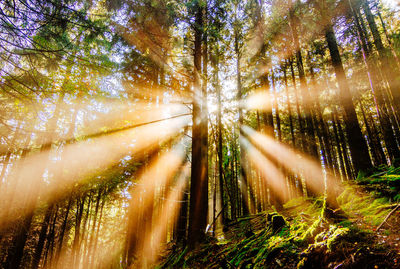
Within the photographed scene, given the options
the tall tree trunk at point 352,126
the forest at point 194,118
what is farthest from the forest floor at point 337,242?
the tall tree trunk at point 352,126

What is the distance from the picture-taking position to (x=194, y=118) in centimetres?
533

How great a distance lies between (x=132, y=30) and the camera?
6.32 meters

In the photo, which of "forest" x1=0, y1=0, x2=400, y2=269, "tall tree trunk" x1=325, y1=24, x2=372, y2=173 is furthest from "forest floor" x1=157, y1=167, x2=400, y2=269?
"tall tree trunk" x1=325, y1=24, x2=372, y2=173

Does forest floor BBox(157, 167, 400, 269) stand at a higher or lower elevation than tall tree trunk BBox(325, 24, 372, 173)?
lower

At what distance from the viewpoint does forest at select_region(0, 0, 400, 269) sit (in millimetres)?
3273

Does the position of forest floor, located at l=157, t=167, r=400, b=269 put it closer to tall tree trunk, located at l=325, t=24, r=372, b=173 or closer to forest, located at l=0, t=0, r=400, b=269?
forest, located at l=0, t=0, r=400, b=269

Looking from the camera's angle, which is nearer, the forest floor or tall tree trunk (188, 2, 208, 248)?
the forest floor

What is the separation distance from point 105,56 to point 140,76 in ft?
9.23

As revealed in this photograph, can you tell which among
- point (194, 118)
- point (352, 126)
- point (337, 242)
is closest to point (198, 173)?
point (194, 118)

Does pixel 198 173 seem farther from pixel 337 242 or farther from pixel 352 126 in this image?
pixel 352 126

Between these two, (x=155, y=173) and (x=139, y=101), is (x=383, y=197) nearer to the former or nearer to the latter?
(x=155, y=173)

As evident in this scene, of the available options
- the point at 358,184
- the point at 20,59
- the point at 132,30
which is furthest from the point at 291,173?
the point at 20,59

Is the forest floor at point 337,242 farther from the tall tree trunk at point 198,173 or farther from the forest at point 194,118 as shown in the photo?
the tall tree trunk at point 198,173

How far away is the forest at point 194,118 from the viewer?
3.27 meters
